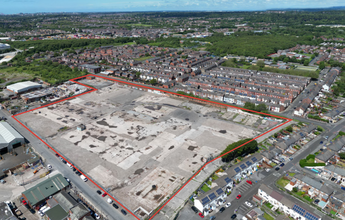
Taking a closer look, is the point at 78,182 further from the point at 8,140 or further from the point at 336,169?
the point at 336,169

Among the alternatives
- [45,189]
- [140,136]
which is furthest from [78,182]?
[140,136]

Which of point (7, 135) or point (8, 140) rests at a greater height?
point (7, 135)

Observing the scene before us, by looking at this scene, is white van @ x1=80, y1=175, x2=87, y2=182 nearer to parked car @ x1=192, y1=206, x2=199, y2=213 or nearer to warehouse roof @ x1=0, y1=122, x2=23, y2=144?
parked car @ x1=192, y1=206, x2=199, y2=213

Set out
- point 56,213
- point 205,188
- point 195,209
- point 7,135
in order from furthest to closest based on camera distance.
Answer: point 7,135
point 205,188
point 195,209
point 56,213

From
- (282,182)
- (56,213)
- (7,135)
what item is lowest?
(282,182)

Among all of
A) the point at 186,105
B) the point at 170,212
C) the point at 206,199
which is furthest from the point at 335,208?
the point at 186,105

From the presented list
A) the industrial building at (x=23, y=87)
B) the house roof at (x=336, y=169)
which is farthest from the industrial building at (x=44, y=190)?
the industrial building at (x=23, y=87)
